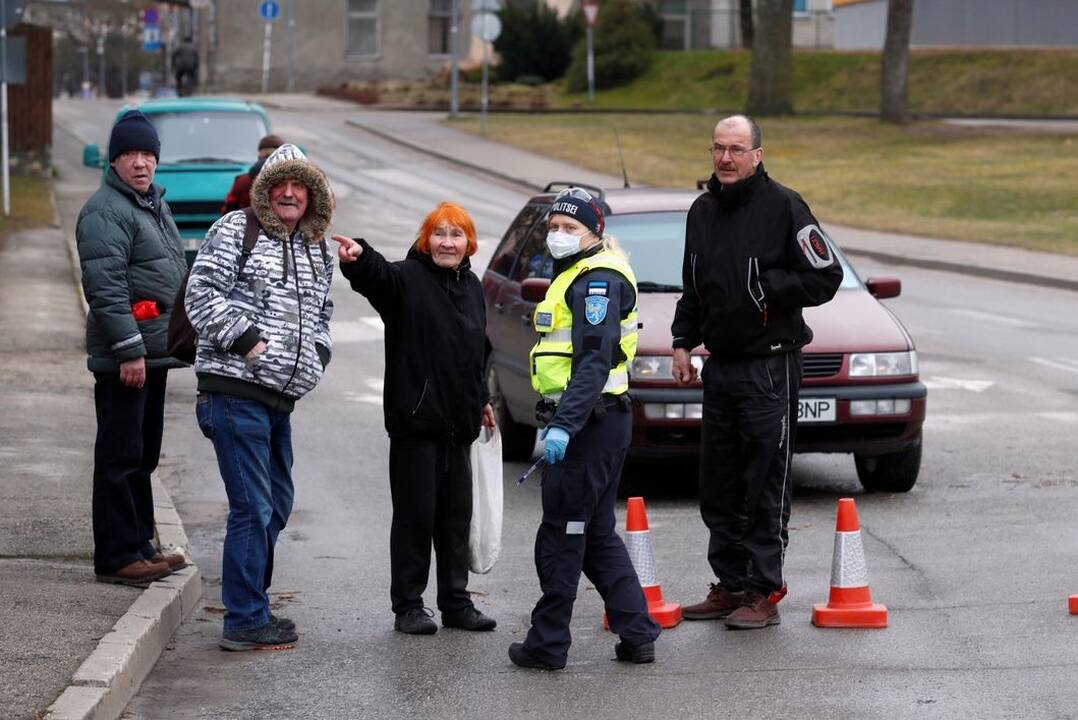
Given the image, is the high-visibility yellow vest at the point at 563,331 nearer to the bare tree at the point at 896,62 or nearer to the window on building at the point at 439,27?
the bare tree at the point at 896,62

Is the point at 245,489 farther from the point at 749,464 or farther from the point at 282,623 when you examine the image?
the point at 749,464

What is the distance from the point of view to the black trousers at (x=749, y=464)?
25.4 feet

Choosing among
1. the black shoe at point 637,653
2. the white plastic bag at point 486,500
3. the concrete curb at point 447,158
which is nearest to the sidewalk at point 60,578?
the white plastic bag at point 486,500

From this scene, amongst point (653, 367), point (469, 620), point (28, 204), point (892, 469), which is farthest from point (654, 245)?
point (28, 204)

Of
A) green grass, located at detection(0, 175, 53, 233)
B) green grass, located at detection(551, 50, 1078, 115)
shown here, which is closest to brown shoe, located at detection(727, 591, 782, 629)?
green grass, located at detection(0, 175, 53, 233)

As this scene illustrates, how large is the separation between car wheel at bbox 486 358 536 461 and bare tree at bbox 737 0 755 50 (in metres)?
55.1

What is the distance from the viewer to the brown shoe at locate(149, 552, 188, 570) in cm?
832

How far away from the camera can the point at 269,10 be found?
64125 mm

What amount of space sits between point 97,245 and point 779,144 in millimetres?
35227

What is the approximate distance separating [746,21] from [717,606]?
59691mm

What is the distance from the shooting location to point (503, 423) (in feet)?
39.7

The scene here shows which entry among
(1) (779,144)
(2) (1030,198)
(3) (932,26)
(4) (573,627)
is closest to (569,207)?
(4) (573,627)

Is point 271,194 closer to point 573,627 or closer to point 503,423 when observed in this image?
point 573,627

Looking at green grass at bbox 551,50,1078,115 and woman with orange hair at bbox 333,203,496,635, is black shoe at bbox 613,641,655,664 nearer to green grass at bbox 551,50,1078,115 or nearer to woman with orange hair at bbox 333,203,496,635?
woman with orange hair at bbox 333,203,496,635
